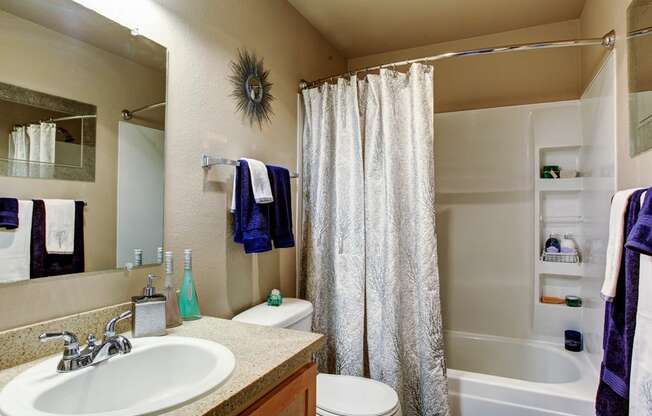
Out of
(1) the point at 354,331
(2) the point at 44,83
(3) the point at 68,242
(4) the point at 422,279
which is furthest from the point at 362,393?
(2) the point at 44,83

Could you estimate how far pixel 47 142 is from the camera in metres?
1.04

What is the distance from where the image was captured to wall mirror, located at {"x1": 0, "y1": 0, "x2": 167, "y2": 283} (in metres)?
0.97

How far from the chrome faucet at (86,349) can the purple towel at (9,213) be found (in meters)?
0.30

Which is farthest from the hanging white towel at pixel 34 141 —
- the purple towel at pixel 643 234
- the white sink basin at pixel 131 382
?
the purple towel at pixel 643 234

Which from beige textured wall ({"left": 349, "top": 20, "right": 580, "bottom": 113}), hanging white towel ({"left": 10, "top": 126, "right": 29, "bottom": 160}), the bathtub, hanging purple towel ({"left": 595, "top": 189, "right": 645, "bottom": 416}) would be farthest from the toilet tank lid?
beige textured wall ({"left": 349, "top": 20, "right": 580, "bottom": 113})

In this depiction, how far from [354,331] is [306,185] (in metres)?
0.89

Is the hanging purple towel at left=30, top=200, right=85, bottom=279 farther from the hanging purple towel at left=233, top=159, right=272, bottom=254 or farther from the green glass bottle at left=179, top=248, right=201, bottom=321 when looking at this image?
the hanging purple towel at left=233, top=159, right=272, bottom=254

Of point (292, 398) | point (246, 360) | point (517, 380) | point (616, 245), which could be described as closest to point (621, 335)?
point (616, 245)

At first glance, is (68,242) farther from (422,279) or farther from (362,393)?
(422,279)

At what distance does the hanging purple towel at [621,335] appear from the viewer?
1.15 metres

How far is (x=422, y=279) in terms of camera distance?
1873 mm

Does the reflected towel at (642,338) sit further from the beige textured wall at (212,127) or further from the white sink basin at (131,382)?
the beige textured wall at (212,127)

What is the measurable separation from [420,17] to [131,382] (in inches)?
98.0

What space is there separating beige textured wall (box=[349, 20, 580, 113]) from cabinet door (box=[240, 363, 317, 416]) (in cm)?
239
